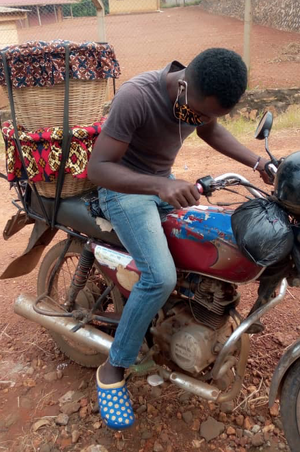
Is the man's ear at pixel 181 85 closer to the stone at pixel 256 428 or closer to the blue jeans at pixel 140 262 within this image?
the blue jeans at pixel 140 262

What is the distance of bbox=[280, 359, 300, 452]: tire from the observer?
2.22 meters

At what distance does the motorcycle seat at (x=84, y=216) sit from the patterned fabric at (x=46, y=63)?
0.67 m

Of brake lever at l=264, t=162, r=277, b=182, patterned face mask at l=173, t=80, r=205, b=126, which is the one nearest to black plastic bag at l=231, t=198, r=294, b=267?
brake lever at l=264, t=162, r=277, b=182

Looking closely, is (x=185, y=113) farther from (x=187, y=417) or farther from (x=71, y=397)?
(x=71, y=397)

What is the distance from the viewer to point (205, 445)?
8.46ft

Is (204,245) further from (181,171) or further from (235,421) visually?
(181,171)

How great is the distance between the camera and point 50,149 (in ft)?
8.68

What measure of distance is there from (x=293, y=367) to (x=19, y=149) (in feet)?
6.02

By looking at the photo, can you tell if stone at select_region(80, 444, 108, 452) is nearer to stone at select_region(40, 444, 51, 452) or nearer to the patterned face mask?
stone at select_region(40, 444, 51, 452)

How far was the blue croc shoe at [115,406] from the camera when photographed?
242 centimetres

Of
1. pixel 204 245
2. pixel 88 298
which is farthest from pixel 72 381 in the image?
pixel 204 245

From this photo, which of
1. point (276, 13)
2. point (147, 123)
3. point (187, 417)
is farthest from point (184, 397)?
point (276, 13)

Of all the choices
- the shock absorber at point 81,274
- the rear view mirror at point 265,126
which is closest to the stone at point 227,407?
Answer: the shock absorber at point 81,274

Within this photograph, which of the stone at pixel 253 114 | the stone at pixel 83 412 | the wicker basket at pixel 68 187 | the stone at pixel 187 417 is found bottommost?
the stone at pixel 253 114
